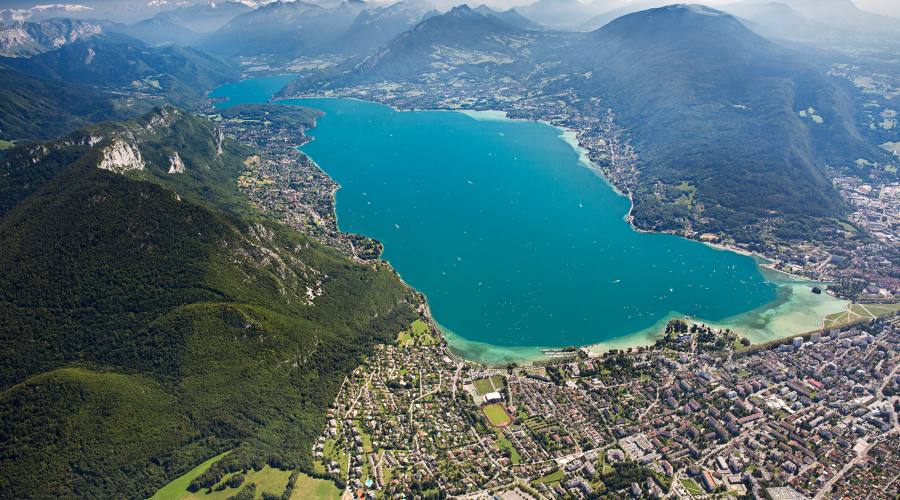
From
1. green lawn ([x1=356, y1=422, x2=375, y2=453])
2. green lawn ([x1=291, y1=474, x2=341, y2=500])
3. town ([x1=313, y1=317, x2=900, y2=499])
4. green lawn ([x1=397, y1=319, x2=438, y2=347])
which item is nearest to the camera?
green lawn ([x1=291, y1=474, x2=341, y2=500])

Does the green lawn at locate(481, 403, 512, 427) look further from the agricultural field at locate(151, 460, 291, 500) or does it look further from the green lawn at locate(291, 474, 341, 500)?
the agricultural field at locate(151, 460, 291, 500)

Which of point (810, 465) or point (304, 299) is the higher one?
point (304, 299)

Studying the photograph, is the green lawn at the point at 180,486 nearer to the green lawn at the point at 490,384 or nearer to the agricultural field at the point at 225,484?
the agricultural field at the point at 225,484

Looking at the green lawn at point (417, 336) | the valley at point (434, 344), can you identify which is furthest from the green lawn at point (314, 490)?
the green lawn at point (417, 336)

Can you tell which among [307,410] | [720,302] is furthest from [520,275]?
[307,410]

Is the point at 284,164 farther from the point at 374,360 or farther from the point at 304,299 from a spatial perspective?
the point at 374,360

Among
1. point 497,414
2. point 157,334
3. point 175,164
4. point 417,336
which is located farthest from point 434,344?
point 175,164

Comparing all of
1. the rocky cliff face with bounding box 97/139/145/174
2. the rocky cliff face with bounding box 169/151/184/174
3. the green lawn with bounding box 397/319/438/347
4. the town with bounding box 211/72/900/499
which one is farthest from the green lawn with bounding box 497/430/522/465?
the rocky cliff face with bounding box 169/151/184/174
